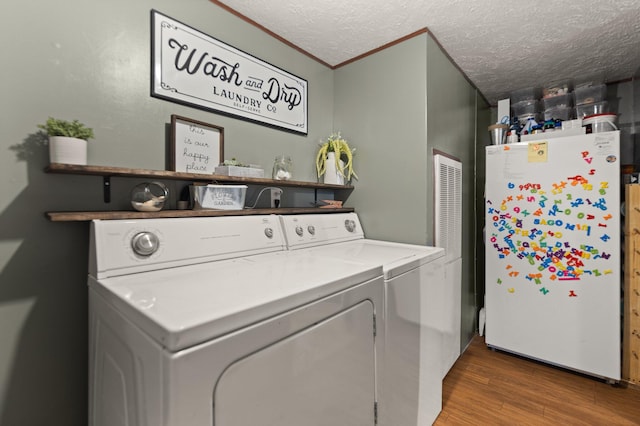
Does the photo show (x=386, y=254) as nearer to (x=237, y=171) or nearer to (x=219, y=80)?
(x=237, y=171)

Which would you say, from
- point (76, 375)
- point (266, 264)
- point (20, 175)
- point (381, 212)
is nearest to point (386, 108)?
point (381, 212)

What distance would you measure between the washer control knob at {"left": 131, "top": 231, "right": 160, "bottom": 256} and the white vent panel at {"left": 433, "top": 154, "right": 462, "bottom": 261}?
162 cm

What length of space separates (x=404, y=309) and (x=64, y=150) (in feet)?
4.69

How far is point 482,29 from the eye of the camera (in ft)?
5.84

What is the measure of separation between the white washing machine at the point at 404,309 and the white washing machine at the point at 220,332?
11 centimetres

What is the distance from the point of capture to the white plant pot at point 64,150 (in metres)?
0.98

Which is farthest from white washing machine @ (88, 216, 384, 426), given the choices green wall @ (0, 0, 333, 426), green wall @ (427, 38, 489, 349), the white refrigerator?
the white refrigerator

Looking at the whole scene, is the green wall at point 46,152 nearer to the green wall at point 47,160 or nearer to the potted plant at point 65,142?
the green wall at point 47,160

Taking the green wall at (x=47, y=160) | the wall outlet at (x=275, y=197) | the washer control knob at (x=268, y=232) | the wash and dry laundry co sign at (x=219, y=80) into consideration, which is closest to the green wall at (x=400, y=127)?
the wash and dry laundry co sign at (x=219, y=80)

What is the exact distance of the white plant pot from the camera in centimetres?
98

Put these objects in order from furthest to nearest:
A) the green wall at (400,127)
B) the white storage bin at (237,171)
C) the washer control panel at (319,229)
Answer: the green wall at (400,127) < the washer control panel at (319,229) < the white storage bin at (237,171)

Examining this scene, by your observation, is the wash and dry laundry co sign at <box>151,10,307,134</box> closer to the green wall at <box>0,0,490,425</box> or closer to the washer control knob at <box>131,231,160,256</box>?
the green wall at <box>0,0,490,425</box>

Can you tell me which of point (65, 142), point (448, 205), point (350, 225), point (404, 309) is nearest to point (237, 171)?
point (65, 142)

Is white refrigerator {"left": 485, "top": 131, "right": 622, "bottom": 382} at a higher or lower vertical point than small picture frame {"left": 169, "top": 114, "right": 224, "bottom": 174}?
lower
